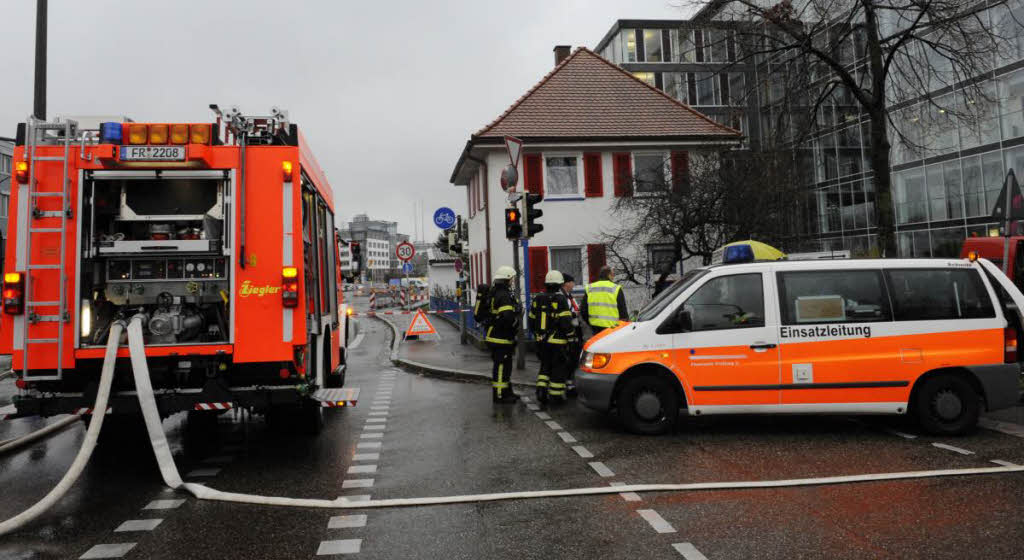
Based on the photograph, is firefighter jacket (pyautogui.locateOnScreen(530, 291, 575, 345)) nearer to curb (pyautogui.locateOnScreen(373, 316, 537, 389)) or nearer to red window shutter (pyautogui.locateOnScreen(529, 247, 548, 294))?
curb (pyautogui.locateOnScreen(373, 316, 537, 389))

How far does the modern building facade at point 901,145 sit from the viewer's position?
47.0ft

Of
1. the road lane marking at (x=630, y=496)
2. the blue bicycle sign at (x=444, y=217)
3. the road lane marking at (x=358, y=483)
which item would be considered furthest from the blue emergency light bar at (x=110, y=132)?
the blue bicycle sign at (x=444, y=217)

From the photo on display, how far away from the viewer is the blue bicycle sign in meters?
21.4

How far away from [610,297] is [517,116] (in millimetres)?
14871

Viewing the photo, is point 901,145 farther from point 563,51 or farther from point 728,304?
point 563,51

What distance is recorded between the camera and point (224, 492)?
18.7ft

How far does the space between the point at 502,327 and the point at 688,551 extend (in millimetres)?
5871

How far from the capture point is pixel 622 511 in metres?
4.98

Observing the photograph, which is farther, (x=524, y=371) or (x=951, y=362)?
(x=524, y=371)

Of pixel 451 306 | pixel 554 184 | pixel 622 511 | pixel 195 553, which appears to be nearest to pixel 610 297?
pixel 622 511

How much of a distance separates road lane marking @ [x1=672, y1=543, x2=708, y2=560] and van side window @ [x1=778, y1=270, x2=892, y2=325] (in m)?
3.63

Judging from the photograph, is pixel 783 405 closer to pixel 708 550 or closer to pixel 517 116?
pixel 708 550

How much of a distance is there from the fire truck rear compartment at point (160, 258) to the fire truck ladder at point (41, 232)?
0.20 metres

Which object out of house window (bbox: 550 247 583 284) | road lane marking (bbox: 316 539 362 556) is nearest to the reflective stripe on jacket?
road lane marking (bbox: 316 539 362 556)
